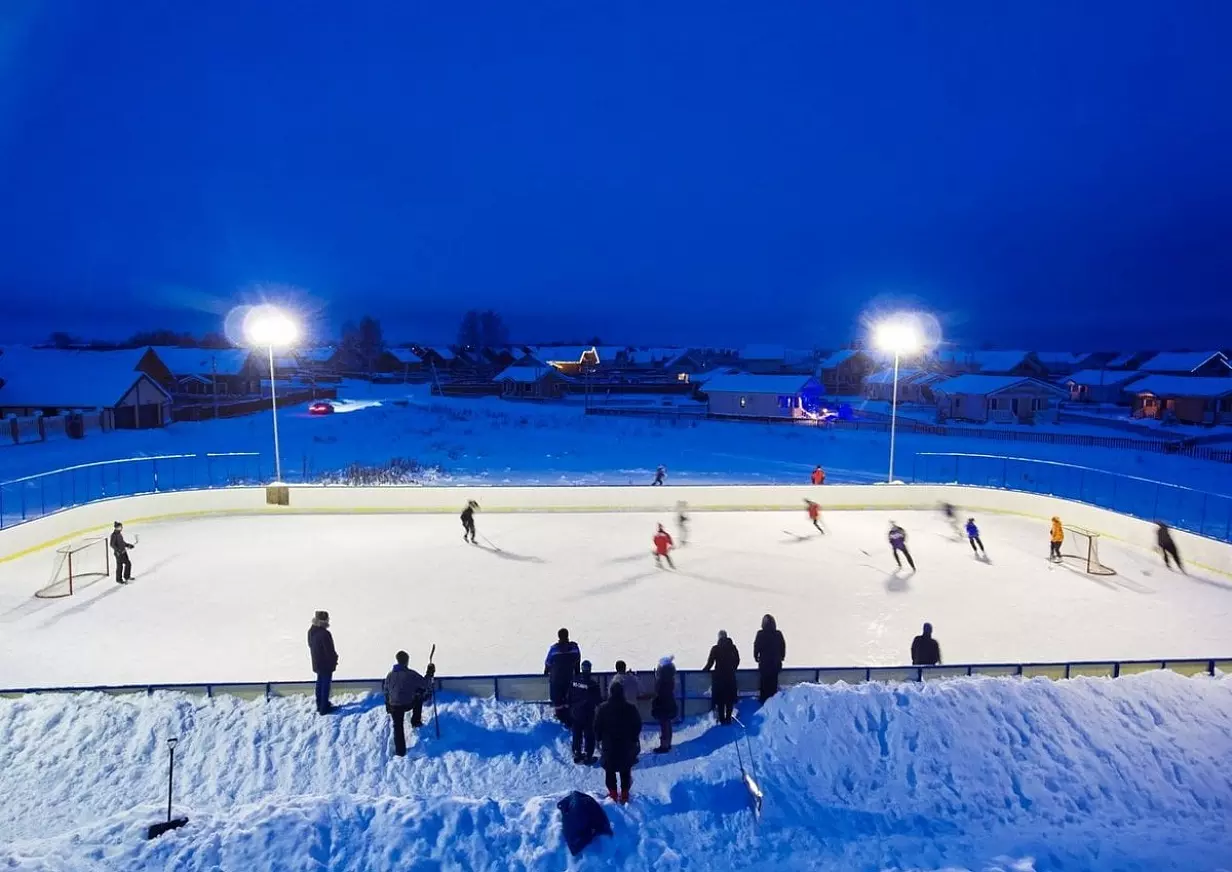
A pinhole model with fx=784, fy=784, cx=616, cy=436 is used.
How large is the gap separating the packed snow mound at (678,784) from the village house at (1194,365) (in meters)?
52.7

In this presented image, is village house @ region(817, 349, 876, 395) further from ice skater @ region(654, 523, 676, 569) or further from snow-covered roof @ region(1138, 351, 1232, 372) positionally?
ice skater @ region(654, 523, 676, 569)

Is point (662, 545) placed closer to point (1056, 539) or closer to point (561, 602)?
point (561, 602)

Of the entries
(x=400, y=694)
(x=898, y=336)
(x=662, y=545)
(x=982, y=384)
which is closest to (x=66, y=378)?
(x=662, y=545)

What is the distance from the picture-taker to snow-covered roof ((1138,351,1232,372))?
50197 mm

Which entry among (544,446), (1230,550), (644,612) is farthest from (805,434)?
(644,612)

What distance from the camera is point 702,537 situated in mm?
16734

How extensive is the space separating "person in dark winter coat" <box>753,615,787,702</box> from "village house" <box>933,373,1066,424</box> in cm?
3889

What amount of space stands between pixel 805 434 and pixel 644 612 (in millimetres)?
29819

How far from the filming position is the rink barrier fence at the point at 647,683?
7.64 metres

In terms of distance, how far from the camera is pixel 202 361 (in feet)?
162

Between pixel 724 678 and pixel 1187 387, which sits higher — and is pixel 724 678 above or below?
below

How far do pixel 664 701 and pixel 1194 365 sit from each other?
2246 inches

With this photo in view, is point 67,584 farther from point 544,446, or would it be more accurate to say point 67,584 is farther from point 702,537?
point 544,446

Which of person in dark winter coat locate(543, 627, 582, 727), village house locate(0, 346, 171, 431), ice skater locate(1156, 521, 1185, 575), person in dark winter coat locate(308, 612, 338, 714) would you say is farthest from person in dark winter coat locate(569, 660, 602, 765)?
village house locate(0, 346, 171, 431)
